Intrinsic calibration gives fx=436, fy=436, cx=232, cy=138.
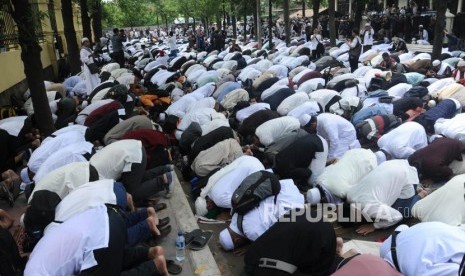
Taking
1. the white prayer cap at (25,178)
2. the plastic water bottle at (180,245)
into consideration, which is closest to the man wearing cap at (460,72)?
the plastic water bottle at (180,245)

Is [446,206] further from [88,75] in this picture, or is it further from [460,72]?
[88,75]

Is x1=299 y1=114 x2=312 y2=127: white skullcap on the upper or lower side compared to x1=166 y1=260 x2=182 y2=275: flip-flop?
upper

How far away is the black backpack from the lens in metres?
4.26

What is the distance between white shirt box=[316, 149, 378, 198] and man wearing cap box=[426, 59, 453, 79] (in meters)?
6.16

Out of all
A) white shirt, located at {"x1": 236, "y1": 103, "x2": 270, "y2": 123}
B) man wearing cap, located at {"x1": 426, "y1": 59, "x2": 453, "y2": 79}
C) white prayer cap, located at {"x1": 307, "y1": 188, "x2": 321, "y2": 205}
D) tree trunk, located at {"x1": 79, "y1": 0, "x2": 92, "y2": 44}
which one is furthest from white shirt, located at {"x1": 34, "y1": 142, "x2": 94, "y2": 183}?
tree trunk, located at {"x1": 79, "y1": 0, "x2": 92, "y2": 44}

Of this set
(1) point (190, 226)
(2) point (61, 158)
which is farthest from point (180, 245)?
(2) point (61, 158)

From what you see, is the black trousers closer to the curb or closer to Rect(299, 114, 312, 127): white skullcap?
the curb

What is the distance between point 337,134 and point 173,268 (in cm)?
338

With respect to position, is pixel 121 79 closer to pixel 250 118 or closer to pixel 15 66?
pixel 15 66

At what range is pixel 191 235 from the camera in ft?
15.3

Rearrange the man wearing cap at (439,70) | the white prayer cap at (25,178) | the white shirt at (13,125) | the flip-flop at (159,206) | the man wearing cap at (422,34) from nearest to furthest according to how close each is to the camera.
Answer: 1. the flip-flop at (159,206)
2. the white prayer cap at (25,178)
3. the white shirt at (13,125)
4. the man wearing cap at (439,70)
5. the man wearing cap at (422,34)

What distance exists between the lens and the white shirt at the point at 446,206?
3.95 m

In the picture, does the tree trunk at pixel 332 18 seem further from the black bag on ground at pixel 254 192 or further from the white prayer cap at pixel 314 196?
the black bag on ground at pixel 254 192

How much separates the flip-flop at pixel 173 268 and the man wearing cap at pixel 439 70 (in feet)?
27.4
